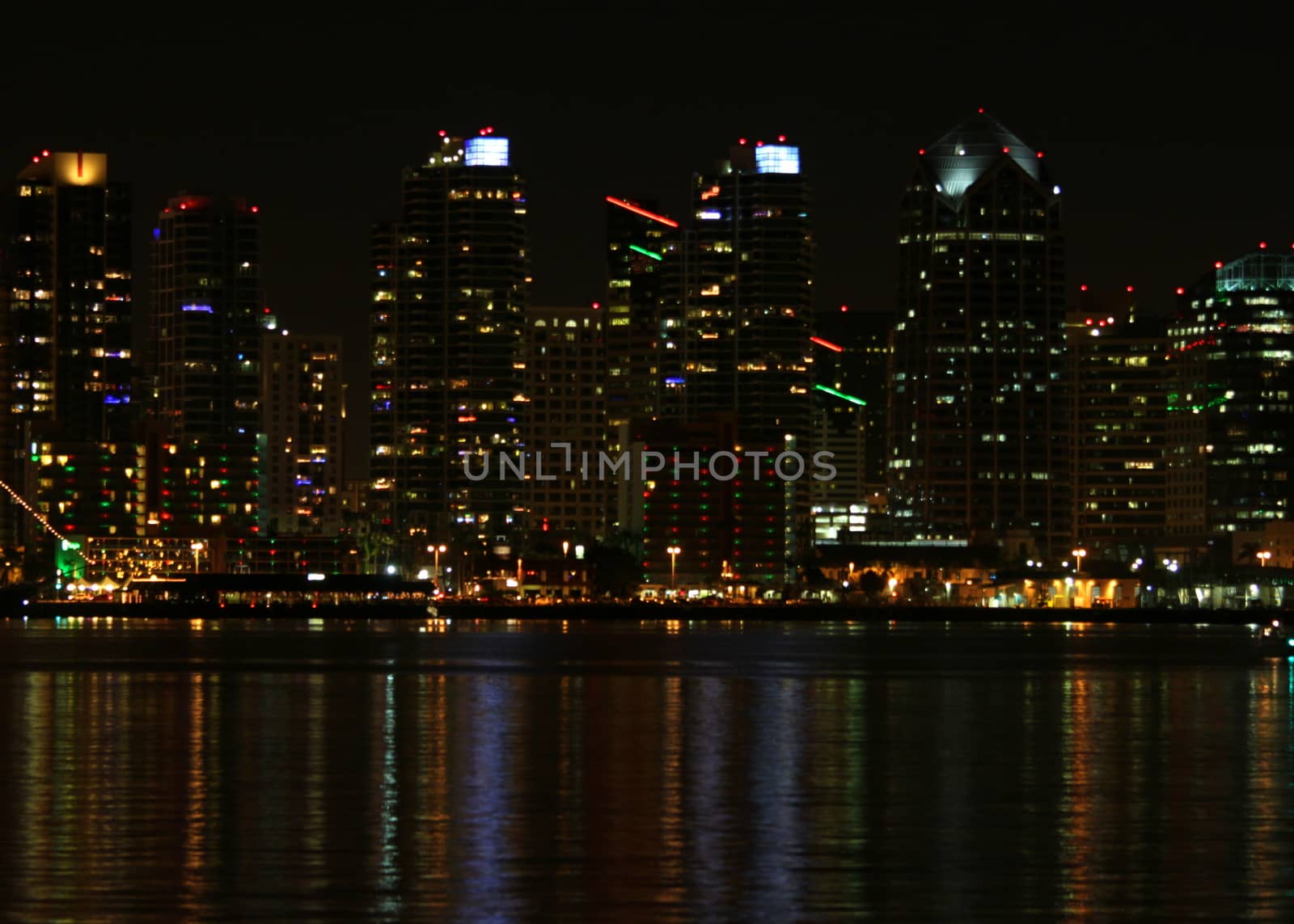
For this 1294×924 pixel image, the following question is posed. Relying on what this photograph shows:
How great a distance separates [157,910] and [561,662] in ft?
272

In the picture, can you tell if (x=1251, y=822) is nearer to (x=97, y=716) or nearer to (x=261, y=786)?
(x=261, y=786)

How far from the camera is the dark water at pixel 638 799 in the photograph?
32.8 meters

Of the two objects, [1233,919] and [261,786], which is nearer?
[1233,919]

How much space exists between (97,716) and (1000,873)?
39.8 meters

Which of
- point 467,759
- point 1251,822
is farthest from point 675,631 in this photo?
point 1251,822

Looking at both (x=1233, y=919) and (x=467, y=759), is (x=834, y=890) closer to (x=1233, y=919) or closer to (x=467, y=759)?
(x=1233, y=919)

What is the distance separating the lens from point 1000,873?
35156 mm

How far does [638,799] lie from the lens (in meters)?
45.1

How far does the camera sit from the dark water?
32.8 metres

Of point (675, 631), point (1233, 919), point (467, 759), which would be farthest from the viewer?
point (675, 631)

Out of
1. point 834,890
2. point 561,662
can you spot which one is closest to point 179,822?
point 834,890

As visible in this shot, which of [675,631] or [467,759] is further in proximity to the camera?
[675,631]

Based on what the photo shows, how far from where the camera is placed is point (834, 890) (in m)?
33.3

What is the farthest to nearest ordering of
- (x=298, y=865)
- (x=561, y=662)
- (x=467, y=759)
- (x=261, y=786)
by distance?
(x=561, y=662), (x=467, y=759), (x=261, y=786), (x=298, y=865)
